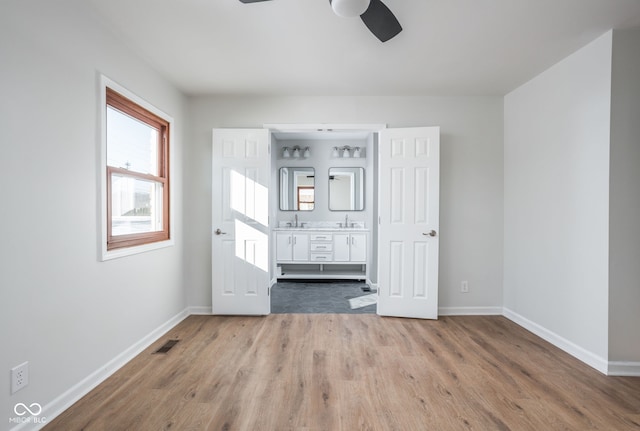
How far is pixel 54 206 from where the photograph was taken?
1850mm

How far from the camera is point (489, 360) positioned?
8.32 ft

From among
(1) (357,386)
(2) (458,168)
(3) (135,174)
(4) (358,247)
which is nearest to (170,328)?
(3) (135,174)

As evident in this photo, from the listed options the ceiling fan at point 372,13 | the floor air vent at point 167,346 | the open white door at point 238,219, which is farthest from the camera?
the open white door at point 238,219

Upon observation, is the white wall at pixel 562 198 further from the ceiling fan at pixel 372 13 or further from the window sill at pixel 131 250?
the window sill at pixel 131 250

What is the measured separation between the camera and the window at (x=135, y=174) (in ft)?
8.05

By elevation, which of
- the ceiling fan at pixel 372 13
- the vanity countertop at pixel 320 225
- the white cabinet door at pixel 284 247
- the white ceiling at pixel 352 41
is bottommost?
the white cabinet door at pixel 284 247

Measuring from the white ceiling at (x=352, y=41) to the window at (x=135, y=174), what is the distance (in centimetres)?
53

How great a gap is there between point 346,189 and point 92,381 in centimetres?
452

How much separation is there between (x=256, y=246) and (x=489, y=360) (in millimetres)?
2504

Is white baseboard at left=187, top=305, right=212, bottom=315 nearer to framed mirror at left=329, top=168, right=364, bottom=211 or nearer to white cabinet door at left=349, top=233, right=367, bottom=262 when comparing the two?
white cabinet door at left=349, top=233, right=367, bottom=262

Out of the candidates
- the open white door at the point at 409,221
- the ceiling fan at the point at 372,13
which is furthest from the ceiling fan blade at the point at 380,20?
the open white door at the point at 409,221

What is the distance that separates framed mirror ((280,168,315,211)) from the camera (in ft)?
19.1

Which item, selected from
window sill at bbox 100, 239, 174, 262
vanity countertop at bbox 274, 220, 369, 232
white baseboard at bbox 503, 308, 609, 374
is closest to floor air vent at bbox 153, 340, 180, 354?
window sill at bbox 100, 239, 174, 262

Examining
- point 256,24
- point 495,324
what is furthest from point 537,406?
point 256,24
